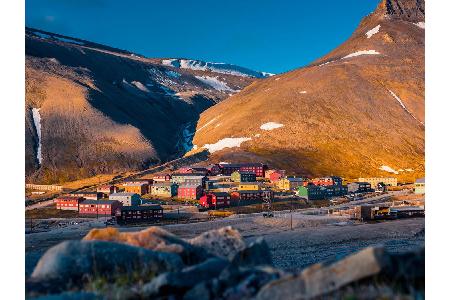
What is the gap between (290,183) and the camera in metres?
115

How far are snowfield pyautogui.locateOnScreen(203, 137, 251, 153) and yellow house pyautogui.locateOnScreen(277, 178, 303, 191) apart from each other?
156ft

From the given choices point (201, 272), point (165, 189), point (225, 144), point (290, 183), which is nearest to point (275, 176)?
point (290, 183)

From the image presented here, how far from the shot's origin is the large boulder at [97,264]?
1191 cm

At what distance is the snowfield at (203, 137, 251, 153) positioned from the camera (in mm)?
164625

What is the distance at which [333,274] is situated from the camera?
933 centimetres

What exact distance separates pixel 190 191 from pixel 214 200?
11765 millimetres

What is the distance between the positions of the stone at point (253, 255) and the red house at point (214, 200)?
8049 cm

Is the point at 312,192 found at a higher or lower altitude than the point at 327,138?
lower

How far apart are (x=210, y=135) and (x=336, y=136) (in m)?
48.1

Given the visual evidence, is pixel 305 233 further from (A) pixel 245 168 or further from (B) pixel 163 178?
(A) pixel 245 168

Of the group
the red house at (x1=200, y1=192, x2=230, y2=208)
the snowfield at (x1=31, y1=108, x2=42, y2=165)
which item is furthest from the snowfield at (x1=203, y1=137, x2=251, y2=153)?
the red house at (x1=200, y1=192, x2=230, y2=208)

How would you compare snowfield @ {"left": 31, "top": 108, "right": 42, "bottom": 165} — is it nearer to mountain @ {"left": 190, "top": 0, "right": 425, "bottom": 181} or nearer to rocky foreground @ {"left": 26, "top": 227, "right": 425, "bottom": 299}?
mountain @ {"left": 190, "top": 0, "right": 425, "bottom": 181}

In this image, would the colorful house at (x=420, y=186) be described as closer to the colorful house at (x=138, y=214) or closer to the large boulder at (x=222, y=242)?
the colorful house at (x=138, y=214)
